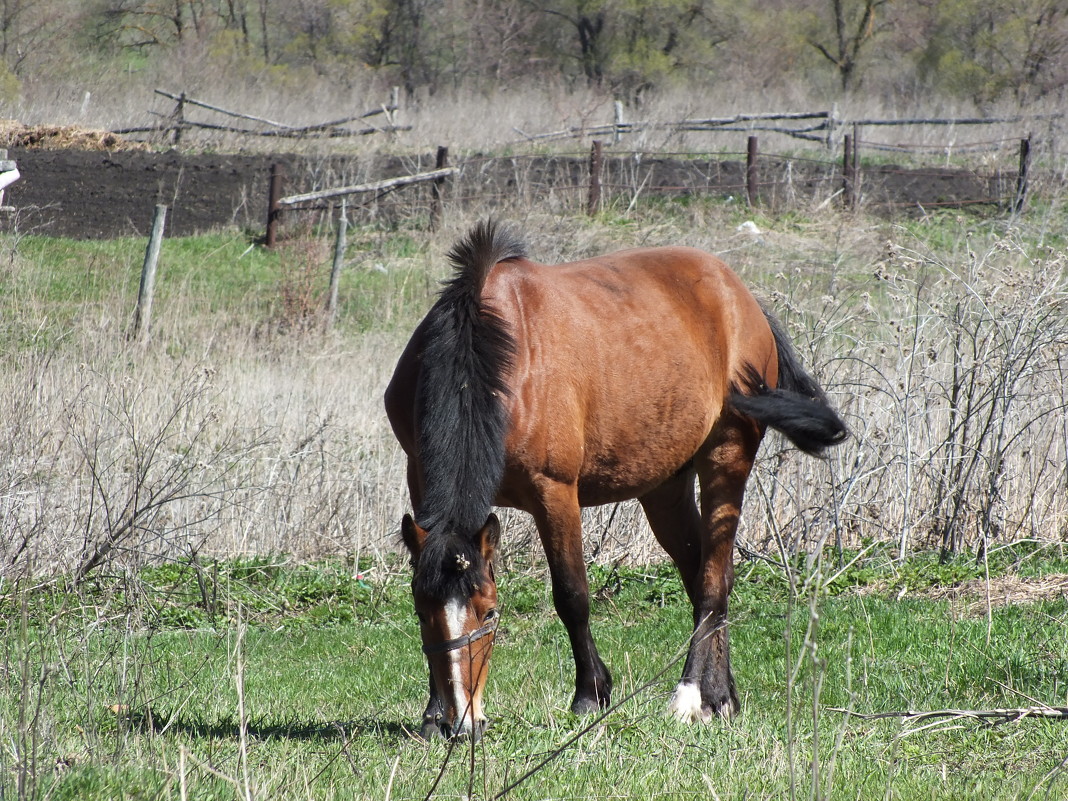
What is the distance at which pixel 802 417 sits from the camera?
5.12 meters

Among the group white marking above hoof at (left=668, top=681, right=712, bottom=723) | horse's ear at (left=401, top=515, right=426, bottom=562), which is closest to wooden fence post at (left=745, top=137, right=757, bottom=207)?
white marking above hoof at (left=668, top=681, right=712, bottom=723)

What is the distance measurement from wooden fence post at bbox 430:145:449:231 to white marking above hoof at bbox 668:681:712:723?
15.5m

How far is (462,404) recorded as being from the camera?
4.12 m

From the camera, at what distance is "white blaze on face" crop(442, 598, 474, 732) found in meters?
3.58

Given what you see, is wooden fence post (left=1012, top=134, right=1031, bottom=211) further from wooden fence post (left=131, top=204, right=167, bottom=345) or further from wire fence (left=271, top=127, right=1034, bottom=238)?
wooden fence post (left=131, top=204, right=167, bottom=345)

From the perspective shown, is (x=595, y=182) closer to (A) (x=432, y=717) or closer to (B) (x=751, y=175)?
(B) (x=751, y=175)

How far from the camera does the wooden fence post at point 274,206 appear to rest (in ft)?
59.7

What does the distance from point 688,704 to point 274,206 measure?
1530cm

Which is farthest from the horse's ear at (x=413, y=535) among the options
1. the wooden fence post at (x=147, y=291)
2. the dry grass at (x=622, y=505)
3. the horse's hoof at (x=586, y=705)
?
the wooden fence post at (x=147, y=291)

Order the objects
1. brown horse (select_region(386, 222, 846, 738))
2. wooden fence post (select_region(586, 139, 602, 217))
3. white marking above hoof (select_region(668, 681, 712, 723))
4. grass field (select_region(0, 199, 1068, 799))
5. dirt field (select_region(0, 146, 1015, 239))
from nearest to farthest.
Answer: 1. grass field (select_region(0, 199, 1068, 799))
2. brown horse (select_region(386, 222, 846, 738))
3. white marking above hoof (select_region(668, 681, 712, 723))
4. dirt field (select_region(0, 146, 1015, 239))
5. wooden fence post (select_region(586, 139, 602, 217))

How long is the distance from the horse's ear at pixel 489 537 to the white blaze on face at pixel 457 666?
27 centimetres

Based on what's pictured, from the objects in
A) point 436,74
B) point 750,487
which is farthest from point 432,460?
point 436,74

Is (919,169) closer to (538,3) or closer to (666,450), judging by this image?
(666,450)

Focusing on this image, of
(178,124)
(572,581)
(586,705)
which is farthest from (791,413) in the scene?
(178,124)
